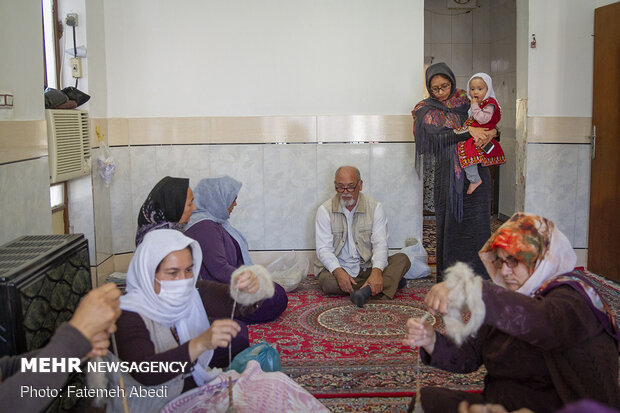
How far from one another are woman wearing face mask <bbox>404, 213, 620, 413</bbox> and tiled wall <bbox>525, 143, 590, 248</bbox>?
3.48 metres

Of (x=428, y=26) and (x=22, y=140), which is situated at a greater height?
(x=428, y=26)

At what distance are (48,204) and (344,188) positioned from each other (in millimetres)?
1977

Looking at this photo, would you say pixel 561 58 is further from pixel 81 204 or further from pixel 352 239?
pixel 81 204

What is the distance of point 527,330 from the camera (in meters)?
1.79

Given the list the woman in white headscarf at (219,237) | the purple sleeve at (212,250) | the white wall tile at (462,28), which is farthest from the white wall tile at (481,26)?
the purple sleeve at (212,250)

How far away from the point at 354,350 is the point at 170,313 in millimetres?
1668

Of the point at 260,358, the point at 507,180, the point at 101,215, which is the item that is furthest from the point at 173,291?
the point at 507,180

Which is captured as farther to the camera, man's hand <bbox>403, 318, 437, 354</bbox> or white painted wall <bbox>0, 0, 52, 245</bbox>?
white painted wall <bbox>0, 0, 52, 245</bbox>

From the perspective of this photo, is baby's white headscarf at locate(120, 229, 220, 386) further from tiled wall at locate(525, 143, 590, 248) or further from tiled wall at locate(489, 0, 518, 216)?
tiled wall at locate(489, 0, 518, 216)

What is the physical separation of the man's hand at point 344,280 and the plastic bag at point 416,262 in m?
0.70

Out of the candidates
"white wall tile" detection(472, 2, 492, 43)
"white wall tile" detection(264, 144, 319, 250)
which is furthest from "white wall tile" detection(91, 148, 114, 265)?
"white wall tile" detection(472, 2, 492, 43)

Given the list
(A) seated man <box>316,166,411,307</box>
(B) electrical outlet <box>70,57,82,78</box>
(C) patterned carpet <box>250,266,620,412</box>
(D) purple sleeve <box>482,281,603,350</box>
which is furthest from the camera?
(B) electrical outlet <box>70,57,82,78</box>

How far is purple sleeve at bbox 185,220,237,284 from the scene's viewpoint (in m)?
3.77

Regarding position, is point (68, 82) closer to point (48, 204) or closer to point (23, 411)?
point (48, 204)
